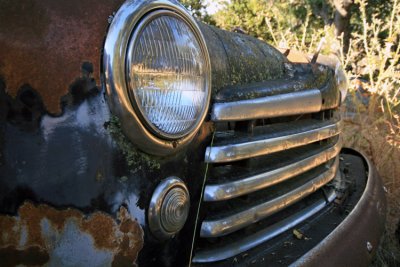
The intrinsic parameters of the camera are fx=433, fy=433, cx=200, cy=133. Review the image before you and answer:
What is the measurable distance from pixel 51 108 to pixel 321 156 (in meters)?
1.52

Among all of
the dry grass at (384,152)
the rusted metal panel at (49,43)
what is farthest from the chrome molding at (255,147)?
the dry grass at (384,152)

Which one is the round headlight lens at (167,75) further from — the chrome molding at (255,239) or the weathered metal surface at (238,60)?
the chrome molding at (255,239)

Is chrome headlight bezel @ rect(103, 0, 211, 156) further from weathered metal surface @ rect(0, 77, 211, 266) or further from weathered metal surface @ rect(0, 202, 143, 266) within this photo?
weathered metal surface @ rect(0, 202, 143, 266)

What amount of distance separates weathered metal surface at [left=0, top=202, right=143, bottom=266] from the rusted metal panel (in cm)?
27

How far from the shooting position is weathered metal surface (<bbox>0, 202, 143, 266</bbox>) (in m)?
1.08

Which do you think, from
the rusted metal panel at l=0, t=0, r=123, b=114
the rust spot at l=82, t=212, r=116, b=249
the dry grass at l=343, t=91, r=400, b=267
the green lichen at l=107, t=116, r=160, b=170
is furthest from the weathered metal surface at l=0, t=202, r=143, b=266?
the dry grass at l=343, t=91, r=400, b=267

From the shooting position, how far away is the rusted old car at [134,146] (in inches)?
41.9

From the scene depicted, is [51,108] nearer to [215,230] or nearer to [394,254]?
[215,230]

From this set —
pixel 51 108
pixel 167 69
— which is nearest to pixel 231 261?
pixel 167 69

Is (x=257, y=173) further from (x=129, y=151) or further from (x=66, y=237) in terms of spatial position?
(x=66, y=237)

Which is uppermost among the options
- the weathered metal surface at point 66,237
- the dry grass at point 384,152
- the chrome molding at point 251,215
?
the weathered metal surface at point 66,237

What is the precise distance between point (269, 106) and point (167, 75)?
1.96ft

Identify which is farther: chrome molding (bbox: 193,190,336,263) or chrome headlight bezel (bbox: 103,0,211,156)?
chrome molding (bbox: 193,190,336,263)

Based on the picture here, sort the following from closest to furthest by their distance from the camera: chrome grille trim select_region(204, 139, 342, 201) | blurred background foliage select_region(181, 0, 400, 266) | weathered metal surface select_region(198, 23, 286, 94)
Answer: chrome grille trim select_region(204, 139, 342, 201)
weathered metal surface select_region(198, 23, 286, 94)
blurred background foliage select_region(181, 0, 400, 266)
